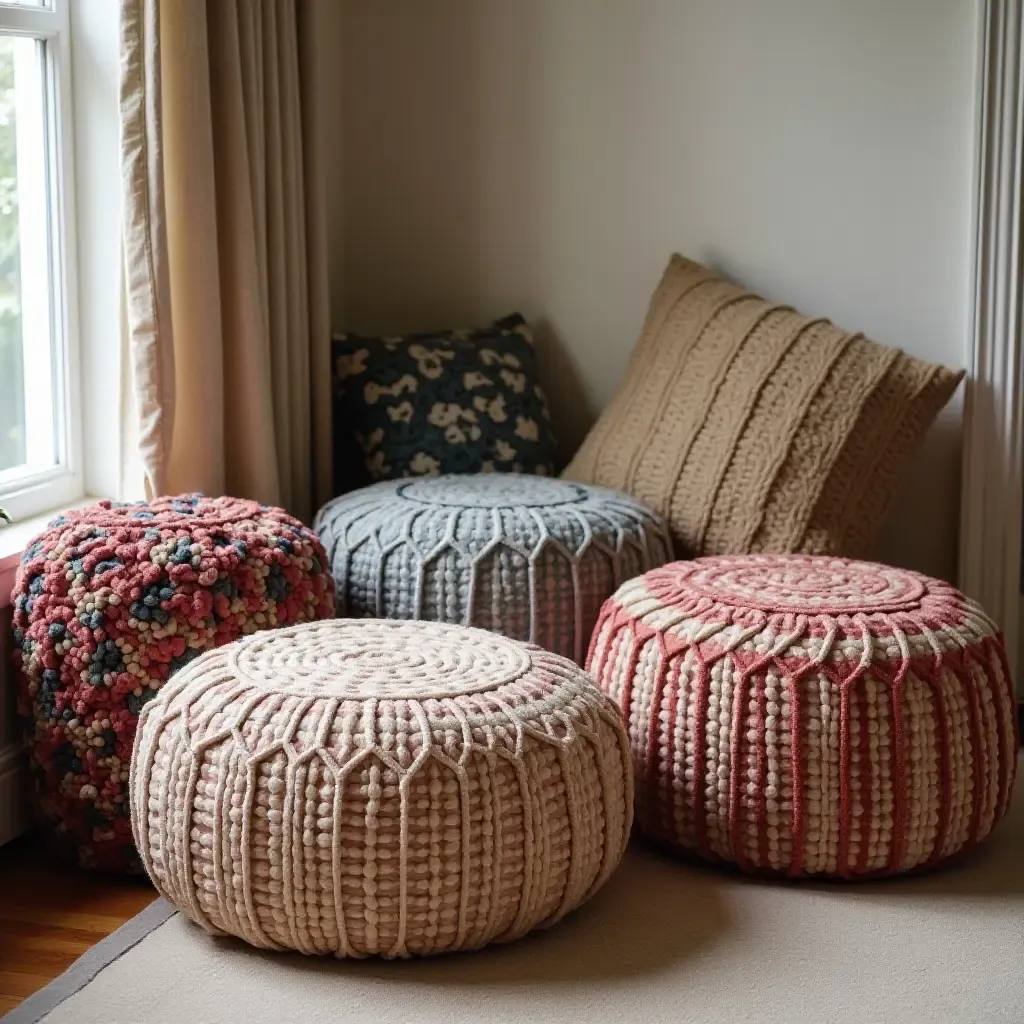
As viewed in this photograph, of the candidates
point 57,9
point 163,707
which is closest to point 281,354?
point 57,9

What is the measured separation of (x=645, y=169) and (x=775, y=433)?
2.25ft

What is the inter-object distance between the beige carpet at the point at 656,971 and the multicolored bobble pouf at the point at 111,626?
211 mm

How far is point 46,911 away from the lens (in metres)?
1.83

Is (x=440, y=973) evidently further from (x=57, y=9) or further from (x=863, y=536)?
(x=57, y=9)

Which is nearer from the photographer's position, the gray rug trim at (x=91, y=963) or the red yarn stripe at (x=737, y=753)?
the gray rug trim at (x=91, y=963)

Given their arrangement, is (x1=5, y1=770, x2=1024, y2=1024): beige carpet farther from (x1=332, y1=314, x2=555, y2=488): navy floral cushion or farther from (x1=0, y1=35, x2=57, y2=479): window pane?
(x1=332, y1=314, x2=555, y2=488): navy floral cushion

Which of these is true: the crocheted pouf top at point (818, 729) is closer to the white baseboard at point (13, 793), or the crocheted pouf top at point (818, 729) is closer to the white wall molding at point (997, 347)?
the white wall molding at point (997, 347)

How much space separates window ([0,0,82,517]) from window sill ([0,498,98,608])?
0.06 ft

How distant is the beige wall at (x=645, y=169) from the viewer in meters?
2.63

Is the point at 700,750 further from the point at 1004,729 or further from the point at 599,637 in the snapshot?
the point at 1004,729

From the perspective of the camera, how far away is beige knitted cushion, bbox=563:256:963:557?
2414mm

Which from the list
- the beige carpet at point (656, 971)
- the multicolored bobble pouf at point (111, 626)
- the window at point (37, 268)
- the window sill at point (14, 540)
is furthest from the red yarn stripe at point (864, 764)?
the window at point (37, 268)

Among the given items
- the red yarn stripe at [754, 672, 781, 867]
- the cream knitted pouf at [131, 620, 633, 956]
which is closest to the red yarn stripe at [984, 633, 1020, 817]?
the red yarn stripe at [754, 672, 781, 867]

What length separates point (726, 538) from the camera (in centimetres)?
245
